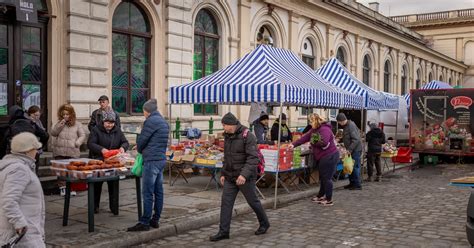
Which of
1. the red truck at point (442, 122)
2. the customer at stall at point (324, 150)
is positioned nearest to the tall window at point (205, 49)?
the red truck at point (442, 122)

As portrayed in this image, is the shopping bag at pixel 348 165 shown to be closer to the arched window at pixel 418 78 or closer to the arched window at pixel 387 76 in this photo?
the arched window at pixel 387 76

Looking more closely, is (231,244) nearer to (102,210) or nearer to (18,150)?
(102,210)

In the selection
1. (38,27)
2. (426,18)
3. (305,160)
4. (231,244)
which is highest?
(426,18)

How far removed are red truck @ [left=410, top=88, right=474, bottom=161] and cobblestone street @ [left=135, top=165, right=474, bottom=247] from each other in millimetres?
6746

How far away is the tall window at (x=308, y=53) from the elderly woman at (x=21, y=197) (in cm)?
1994

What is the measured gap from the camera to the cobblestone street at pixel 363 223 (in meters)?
7.32

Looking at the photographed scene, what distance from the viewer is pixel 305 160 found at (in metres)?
11.7

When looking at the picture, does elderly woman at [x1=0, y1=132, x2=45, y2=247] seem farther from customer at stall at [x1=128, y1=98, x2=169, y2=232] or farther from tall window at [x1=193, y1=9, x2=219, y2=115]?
tall window at [x1=193, y1=9, x2=219, y2=115]

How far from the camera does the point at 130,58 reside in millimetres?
14922

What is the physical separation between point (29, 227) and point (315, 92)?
7.95 metres

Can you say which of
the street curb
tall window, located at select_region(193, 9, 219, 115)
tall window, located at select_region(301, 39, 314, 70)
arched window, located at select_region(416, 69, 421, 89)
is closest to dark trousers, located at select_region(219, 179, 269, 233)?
the street curb

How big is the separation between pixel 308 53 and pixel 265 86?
1441 cm

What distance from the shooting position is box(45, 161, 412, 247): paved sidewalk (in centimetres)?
704

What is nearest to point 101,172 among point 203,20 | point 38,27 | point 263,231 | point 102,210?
point 102,210
